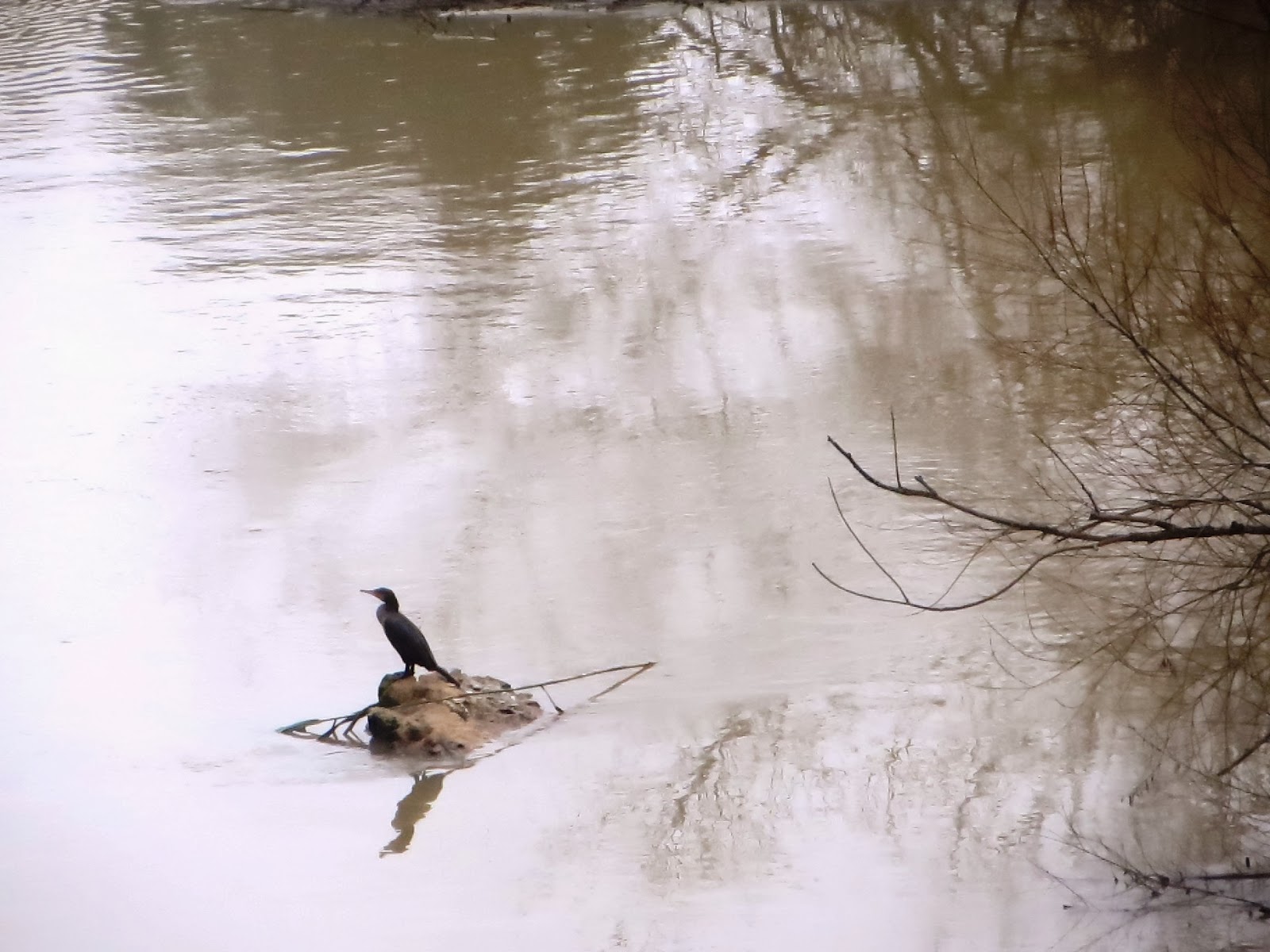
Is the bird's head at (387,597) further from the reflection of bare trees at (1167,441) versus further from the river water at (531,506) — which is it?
the reflection of bare trees at (1167,441)

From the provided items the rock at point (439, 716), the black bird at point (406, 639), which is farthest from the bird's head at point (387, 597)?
the rock at point (439, 716)

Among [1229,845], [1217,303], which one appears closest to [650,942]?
[1229,845]

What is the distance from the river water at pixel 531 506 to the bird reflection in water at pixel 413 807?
0.01 metres

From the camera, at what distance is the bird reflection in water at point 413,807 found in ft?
17.0

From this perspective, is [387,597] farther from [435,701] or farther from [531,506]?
[531,506]

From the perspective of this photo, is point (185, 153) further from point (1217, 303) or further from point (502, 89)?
point (1217, 303)

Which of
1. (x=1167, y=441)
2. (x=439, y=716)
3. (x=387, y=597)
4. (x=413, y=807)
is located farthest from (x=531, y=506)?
(x=1167, y=441)

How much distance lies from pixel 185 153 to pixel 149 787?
8.37 meters

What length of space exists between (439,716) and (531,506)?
2.06 meters

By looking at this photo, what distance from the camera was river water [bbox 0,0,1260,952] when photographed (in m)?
5.00

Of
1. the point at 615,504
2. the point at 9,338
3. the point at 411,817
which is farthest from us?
the point at 9,338

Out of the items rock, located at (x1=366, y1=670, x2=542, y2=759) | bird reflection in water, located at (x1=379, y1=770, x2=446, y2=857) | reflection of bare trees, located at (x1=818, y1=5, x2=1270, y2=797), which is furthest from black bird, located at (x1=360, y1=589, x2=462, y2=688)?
reflection of bare trees, located at (x1=818, y1=5, x2=1270, y2=797)

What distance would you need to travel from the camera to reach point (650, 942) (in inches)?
183

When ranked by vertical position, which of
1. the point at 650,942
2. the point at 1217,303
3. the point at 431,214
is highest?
the point at 1217,303
